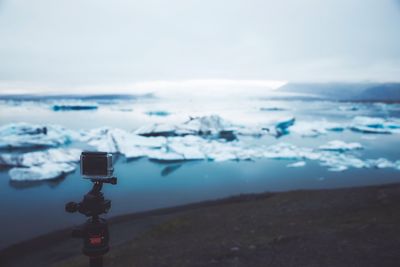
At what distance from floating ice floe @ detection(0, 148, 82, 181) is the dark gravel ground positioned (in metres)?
3.89

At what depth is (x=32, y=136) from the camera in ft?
48.8

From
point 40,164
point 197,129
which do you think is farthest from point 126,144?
point 197,129

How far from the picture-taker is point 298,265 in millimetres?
3332

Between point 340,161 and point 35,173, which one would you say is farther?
point 340,161

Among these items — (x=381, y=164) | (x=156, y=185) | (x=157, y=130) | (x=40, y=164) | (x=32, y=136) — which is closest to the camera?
(x=156, y=185)

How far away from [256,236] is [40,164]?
837 centimetres

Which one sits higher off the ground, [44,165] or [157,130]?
[157,130]

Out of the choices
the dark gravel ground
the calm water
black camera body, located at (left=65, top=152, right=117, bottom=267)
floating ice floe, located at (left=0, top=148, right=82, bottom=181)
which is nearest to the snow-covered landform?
floating ice floe, located at (left=0, top=148, right=82, bottom=181)

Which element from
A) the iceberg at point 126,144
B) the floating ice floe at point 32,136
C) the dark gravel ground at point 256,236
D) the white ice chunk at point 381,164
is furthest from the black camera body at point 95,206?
the floating ice floe at point 32,136

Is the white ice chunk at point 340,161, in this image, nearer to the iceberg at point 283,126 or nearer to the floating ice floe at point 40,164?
the iceberg at point 283,126

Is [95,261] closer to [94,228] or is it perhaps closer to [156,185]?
[94,228]

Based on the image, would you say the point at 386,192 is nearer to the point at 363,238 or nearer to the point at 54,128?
the point at 363,238

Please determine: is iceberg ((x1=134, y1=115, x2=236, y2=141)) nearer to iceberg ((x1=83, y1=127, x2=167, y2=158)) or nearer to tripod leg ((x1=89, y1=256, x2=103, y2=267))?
iceberg ((x1=83, y1=127, x2=167, y2=158))

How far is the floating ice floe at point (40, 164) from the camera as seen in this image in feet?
30.3
